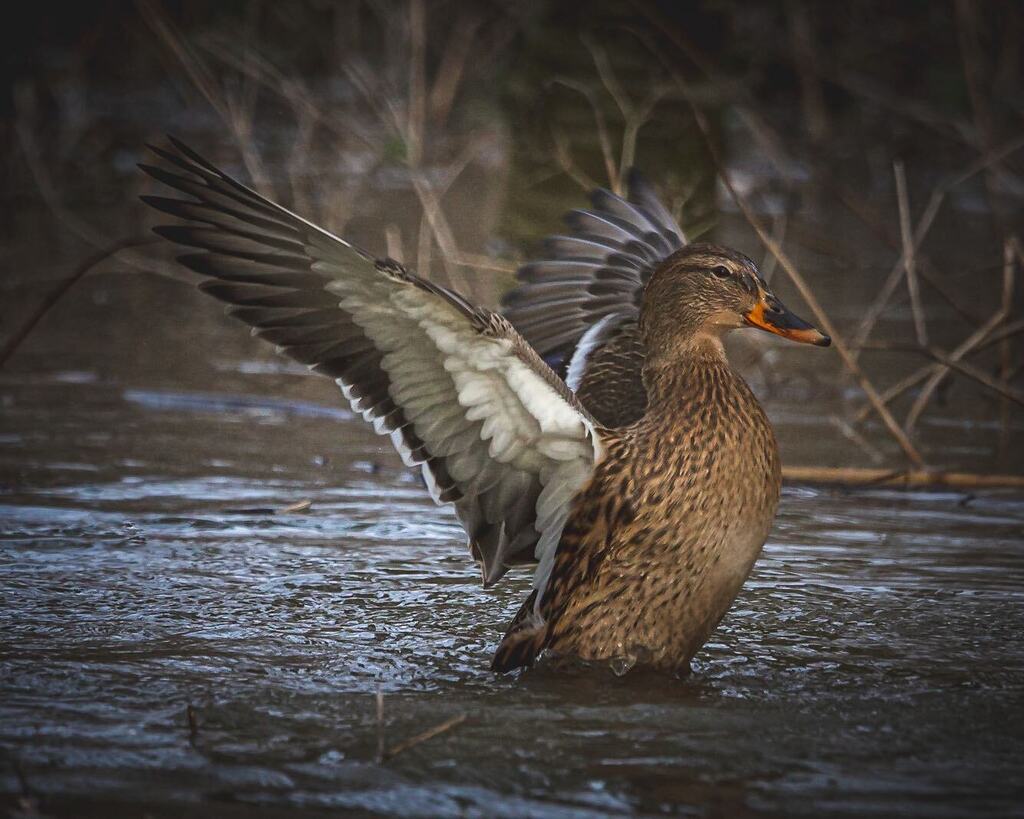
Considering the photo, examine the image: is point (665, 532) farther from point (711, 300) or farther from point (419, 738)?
point (419, 738)

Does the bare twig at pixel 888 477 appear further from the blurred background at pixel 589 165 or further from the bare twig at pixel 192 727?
the bare twig at pixel 192 727

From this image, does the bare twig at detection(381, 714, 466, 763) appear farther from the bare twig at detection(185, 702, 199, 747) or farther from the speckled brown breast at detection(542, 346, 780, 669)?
the speckled brown breast at detection(542, 346, 780, 669)

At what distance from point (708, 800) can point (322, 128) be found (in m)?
12.1

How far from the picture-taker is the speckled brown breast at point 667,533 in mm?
4164

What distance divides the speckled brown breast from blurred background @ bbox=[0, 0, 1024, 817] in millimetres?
201

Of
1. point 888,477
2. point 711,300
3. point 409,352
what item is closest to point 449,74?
point 888,477

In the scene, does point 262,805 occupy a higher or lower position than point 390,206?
lower

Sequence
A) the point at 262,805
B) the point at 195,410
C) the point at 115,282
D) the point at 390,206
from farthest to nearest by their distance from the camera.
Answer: the point at 390,206 → the point at 115,282 → the point at 195,410 → the point at 262,805

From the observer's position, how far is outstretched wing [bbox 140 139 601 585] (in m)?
3.90

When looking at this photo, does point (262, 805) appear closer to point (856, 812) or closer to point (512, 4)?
point (856, 812)

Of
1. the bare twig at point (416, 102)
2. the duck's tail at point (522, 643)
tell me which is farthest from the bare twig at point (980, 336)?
the duck's tail at point (522, 643)

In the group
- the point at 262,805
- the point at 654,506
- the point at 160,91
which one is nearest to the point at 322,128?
the point at 160,91

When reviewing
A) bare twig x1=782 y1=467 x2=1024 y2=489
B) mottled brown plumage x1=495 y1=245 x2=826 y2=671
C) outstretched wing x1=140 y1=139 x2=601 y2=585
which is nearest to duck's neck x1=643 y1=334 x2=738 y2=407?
mottled brown plumage x1=495 y1=245 x2=826 y2=671

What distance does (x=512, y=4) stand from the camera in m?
13.2
